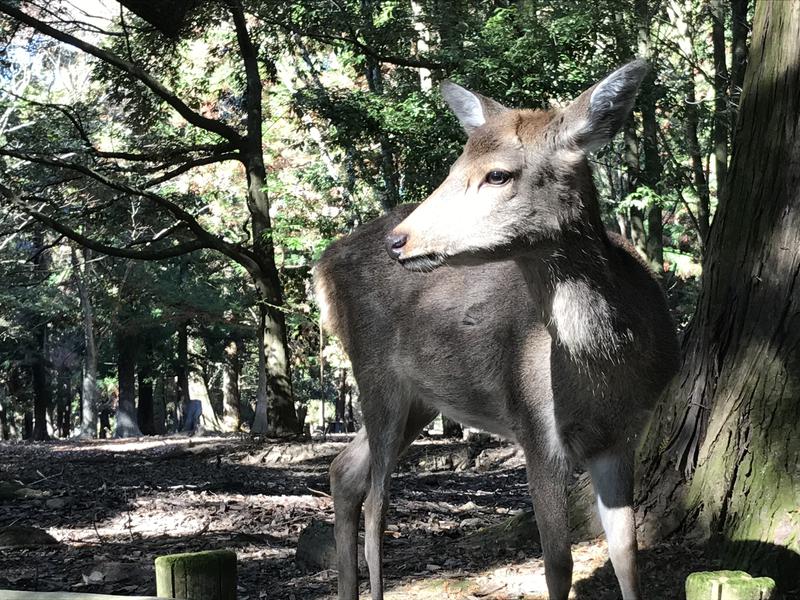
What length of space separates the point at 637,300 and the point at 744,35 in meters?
10.1

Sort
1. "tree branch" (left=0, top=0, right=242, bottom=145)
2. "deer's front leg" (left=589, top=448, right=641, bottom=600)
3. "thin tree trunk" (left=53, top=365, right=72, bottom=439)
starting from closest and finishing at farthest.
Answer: "deer's front leg" (left=589, top=448, right=641, bottom=600), "tree branch" (left=0, top=0, right=242, bottom=145), "thin tree trunk" (left=53, top=365, right=72, bottom=439)

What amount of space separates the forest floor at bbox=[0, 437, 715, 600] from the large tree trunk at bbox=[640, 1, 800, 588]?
0.89 feet

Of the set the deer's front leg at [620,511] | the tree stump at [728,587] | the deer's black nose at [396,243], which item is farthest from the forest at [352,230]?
the tree stump at [728,587]

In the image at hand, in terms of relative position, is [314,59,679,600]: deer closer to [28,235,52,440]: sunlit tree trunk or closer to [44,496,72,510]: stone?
[44,496,72,510]: stone

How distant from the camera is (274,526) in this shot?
7.54 metres

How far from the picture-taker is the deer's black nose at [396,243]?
154 inches

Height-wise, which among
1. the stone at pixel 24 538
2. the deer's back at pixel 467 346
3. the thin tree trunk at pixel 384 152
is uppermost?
the thin tree trunk at pixel 384 152

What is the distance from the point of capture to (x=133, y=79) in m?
15.6

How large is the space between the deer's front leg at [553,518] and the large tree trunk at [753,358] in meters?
0.96

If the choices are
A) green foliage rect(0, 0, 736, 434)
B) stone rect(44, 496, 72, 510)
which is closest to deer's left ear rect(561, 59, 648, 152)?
stone rect(44, 496, 72, 510)

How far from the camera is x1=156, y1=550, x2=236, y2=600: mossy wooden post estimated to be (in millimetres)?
2754

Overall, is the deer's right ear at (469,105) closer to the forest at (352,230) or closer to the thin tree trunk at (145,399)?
the forest at (352,230)

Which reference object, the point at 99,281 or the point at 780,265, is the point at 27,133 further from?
the point at 780,265

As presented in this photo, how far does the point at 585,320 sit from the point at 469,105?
127cm
